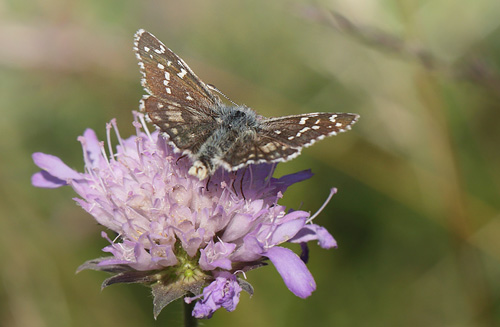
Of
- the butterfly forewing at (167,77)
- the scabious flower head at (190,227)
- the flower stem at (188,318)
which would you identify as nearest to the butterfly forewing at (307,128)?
the scabious flower head at (190,227)

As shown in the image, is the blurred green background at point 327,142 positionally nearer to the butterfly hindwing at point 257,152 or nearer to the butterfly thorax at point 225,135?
the butterfly thorax at point 225,135

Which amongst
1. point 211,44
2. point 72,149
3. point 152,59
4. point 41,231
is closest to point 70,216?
point 41,231

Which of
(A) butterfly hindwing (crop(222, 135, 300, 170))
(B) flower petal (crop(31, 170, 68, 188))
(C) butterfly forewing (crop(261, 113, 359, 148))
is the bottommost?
(B) flower petal (crop(31, 170, 68, 188))

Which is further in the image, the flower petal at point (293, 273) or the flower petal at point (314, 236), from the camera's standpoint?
the flower petal at point (314, 236)

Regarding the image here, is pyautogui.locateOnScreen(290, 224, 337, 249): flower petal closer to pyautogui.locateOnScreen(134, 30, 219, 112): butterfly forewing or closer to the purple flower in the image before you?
the purple flower

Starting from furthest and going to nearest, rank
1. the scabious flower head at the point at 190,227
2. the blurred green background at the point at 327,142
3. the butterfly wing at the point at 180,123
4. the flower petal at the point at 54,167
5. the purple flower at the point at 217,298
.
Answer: the blurred green background at the point at 327,142 < the flower petal at the point at 54,167 < the butterfly wing at the point at 180,123 < the scabious flower head at the point at 190,227 < the purple flower at the point at 217,298

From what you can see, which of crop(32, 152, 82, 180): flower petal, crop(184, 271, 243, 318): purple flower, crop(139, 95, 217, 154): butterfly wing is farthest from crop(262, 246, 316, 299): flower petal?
crop(32, 152, 82, 180): flower petal

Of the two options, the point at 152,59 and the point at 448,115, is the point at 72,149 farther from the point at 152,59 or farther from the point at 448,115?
the point at 448,115

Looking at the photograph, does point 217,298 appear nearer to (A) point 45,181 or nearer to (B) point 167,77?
(B) point 167,77
